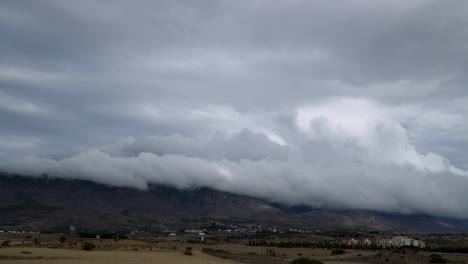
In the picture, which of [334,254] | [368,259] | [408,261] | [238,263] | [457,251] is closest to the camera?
[238,263]

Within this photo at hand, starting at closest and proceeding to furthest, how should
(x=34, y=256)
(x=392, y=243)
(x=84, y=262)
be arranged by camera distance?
1. (x=84, y=262)
2. (x=34, y=256)
3. (x=392, y=243)

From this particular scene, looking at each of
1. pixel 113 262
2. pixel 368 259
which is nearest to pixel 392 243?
pixel 368 259

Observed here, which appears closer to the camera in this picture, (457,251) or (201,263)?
(201,263)

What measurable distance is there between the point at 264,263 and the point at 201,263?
56.5 feet

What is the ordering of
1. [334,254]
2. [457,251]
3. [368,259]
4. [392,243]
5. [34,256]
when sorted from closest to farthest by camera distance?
[34,256], [368,259], [334,254], [457,251], [392,243]

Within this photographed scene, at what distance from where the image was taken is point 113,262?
75188mm

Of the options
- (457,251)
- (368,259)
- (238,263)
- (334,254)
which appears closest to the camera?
(238,263)

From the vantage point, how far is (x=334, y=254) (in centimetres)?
13738

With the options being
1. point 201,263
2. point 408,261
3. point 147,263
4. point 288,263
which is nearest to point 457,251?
point 408,261

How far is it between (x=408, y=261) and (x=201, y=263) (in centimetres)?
5147

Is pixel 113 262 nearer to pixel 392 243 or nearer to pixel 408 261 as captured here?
pixel 408 261

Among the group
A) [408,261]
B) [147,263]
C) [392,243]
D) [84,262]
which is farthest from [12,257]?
[392,243]

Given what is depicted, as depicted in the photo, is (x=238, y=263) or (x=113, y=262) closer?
(x=113, y=262)

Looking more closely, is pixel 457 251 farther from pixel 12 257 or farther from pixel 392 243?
pixel 12 257
